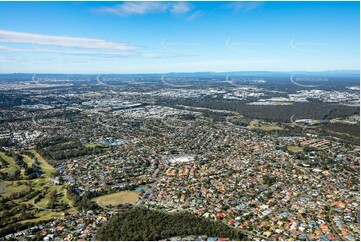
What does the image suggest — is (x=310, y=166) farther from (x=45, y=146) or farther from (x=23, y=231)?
(x=45, y=146)

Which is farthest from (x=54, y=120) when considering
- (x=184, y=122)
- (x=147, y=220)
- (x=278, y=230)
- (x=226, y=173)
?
(x=278, y=230)

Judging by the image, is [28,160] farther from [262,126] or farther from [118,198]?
[262,126]

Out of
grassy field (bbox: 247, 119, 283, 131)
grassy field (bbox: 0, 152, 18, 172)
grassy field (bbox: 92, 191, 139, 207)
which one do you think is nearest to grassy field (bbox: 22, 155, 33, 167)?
grassy field (bbox: 0, 152, 18, 172)

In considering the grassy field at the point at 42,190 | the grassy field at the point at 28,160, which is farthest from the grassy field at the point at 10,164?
the grassy field at the point at 28,160

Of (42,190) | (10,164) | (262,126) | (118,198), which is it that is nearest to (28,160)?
(10,164)

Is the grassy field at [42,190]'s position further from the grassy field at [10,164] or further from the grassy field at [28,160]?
the grassy field at [28,160]

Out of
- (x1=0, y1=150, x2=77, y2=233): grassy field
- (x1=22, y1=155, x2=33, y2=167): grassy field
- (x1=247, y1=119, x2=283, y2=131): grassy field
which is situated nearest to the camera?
(x1=0, y1=150, x2=77, y2=233): grassy field

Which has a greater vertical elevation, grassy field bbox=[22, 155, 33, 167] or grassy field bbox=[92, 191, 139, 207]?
grassy field bbox=[22, 155, 33, 167]

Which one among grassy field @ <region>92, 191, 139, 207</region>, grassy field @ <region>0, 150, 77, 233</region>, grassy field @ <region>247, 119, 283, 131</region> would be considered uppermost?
grassy field @ <region>0, 150, 77, 233</region>

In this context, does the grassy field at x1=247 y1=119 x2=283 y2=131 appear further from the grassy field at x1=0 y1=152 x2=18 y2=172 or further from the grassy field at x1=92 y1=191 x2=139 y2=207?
the grassy field at x1=0 y1=152 x2=18 y2=172
